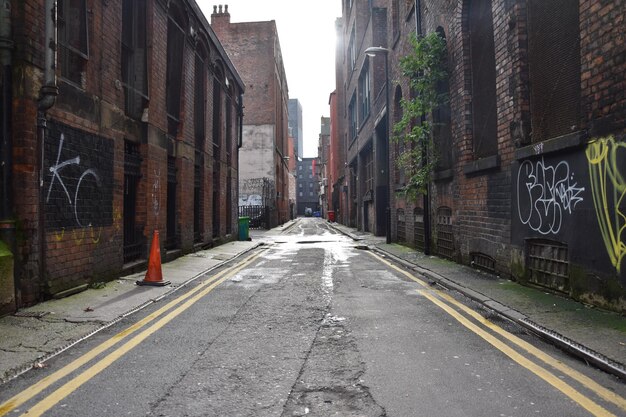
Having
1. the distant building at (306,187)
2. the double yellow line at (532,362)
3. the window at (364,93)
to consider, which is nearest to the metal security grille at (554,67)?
the double yellow line at (532,362)

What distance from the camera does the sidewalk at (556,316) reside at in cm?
421

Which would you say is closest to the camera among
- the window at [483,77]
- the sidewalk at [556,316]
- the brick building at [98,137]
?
the sidewalk at [556,316]

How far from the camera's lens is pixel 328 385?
362 centimetres

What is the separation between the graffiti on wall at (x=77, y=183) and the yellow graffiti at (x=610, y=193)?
7.47 meters

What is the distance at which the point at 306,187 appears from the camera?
495 feet

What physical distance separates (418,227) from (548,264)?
8.20 m

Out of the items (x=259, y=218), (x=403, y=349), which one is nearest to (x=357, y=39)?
(x=259, y=218)

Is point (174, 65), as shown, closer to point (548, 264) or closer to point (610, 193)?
point (548, 264)

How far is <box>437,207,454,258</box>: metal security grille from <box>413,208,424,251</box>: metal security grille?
2026 mm

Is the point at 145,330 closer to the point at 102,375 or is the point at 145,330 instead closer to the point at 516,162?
the point at 102,375

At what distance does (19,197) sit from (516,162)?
7.75 m

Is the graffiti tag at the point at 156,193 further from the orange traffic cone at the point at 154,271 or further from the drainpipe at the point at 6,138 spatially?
the drainpipe at the point at 6,138

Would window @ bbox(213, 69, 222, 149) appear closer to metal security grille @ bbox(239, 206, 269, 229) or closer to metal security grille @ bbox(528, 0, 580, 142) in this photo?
metal security grille @ bbox(528, 0, 580, 142)

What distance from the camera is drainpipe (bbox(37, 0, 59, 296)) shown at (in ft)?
20.8
